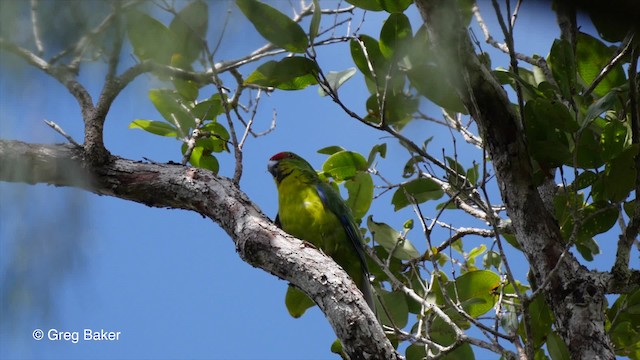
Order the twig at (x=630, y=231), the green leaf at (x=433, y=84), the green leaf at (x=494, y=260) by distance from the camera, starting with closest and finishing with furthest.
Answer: the green leaf at (x=433, y=84) < the twig at (x=630, y=231) < the green leaf at (x=494, y=260)

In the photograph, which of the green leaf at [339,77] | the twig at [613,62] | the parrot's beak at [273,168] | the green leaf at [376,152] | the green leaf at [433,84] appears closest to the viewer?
the green leaf at [433,84]

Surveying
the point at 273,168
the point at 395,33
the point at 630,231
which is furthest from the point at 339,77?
the point at 630,231

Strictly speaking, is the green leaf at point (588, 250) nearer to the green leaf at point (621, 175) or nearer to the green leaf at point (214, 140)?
the green leaf at point (621, 175)

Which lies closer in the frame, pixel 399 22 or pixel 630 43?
pixel 630 43

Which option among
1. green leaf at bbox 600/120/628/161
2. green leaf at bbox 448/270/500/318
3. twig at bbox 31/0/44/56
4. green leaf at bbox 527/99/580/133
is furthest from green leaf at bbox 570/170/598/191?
twig at bbox 31/0/44/56

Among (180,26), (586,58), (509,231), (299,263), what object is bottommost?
(180,26)

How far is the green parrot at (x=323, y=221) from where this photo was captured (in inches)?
134

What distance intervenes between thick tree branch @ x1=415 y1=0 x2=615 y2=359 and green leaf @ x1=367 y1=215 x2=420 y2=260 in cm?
82

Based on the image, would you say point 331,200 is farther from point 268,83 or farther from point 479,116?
point 479,116

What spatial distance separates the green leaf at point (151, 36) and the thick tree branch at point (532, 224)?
1.54 m

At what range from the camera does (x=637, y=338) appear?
2.95 metres

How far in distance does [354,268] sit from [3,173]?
262 cm

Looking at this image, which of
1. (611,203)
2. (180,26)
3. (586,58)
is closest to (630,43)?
(586,58)

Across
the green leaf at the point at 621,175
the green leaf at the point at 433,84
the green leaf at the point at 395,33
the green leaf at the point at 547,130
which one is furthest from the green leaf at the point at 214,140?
the green leaf at the point at 621,175
